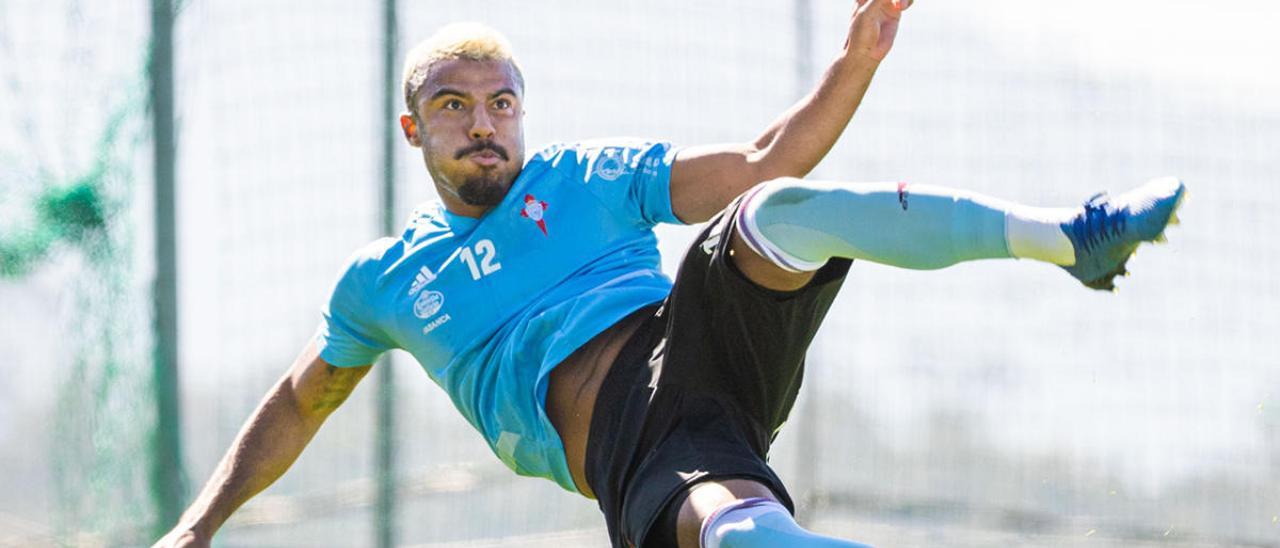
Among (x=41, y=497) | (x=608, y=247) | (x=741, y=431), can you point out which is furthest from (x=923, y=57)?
(x=41, y=497)

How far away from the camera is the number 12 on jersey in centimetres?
332

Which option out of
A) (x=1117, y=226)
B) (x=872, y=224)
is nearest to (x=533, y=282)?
(x=872, y=224)

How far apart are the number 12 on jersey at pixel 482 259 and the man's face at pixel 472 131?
0.11 m

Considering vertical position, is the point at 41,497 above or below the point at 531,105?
below

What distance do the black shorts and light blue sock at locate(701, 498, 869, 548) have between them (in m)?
0.12

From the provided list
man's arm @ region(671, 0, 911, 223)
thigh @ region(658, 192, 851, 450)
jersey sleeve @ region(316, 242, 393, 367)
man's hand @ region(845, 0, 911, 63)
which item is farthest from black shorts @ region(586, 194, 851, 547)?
jersey sleeve @ region(316, 242, 393, 367)

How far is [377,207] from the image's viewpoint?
4902 millimetres

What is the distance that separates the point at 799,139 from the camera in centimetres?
304

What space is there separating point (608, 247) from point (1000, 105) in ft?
7.55

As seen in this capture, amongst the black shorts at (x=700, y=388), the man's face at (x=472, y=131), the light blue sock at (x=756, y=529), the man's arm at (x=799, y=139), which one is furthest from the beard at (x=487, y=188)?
the light blue sock at (x=756, y=529)

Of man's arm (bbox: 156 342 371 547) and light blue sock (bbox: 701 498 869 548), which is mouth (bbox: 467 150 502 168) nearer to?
man's arm (bbox: 156 342 371 547)

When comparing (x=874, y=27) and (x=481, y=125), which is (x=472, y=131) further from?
(x=874, y=27)

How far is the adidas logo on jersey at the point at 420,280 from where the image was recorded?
3.40 metres

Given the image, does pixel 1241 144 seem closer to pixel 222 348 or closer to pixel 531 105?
pixel 531 105
